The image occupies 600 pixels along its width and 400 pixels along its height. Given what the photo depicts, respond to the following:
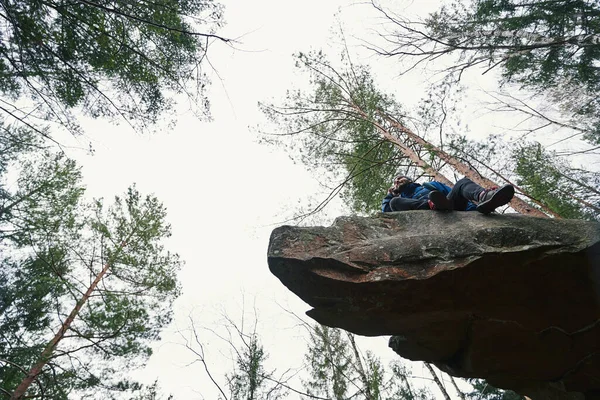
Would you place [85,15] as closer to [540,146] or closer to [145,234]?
[145,234]

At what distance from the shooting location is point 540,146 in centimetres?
742

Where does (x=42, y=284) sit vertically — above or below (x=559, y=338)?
above

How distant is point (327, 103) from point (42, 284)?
346 inches

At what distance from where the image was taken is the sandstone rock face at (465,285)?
9.72 feet

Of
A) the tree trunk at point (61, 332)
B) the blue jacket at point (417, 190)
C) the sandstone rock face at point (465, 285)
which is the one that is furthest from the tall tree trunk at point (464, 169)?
the tree trunk at point (61, 332)

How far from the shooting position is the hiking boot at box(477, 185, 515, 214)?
303 cm

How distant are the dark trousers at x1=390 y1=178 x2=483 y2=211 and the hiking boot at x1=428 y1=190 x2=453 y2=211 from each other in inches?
6.4

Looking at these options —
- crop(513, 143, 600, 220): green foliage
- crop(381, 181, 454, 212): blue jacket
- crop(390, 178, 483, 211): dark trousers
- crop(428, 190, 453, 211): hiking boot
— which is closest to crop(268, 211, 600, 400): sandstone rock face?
crop(428, 190, 453, 211): hiking boot

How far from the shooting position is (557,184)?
713 cm

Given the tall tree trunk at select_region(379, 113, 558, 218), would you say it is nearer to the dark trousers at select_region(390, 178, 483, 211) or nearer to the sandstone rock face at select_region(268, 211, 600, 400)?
the dark trousers at select_region(390, 178, 483, 211)

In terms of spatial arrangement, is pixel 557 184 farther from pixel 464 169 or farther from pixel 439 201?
pixel 439 201

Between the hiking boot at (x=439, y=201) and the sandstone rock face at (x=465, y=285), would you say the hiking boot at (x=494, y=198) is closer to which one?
Result: the sandstone rock face at (x=465, y=285)

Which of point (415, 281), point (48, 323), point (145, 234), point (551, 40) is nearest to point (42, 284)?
point (48, 323)

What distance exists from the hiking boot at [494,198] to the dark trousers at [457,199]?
116 mm
